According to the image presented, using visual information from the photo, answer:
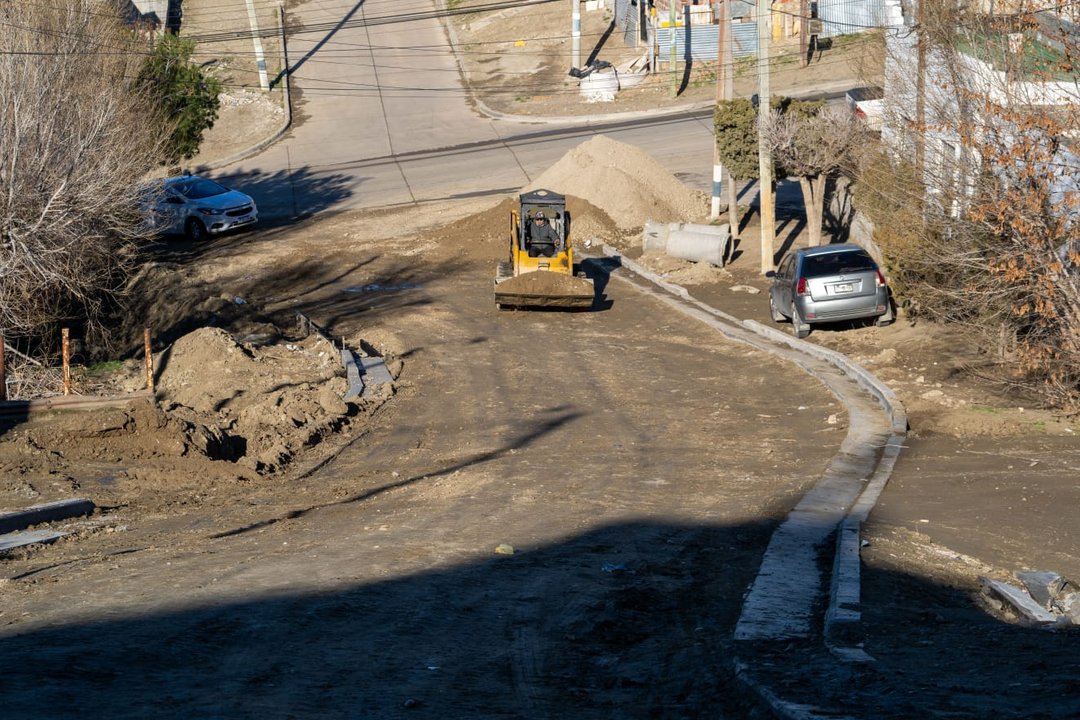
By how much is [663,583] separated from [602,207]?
2745 centimetres

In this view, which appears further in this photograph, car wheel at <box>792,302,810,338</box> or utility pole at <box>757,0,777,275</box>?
utility pole at <box>757,0,777,275</box>

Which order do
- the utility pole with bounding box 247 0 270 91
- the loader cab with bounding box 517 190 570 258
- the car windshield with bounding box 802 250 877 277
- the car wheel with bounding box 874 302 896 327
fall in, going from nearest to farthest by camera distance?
1. the car windshield with bounding box 802 250 877 277
2. the car wheel with bounding box 874 302 896 327
3. the loader cab with bounding box 517 190 570 258
4. the utility pole with bounding box 247 0 270 91

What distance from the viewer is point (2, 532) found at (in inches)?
488

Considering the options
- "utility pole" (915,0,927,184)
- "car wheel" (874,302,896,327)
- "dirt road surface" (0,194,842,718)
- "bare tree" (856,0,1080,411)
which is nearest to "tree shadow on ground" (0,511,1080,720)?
"dirt road surface" (0,194,842,718)

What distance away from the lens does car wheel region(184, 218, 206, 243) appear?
37.4 meters

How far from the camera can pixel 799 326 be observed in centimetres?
2241

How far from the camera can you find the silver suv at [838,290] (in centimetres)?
2197

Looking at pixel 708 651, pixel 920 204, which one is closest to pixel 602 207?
pixel 920 204

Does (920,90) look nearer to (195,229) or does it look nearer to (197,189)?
(195,229)

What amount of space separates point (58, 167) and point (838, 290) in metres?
14.4

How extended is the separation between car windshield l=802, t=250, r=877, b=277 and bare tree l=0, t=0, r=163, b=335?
13.3 meters

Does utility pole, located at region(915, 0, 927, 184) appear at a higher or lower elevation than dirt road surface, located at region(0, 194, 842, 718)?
higher

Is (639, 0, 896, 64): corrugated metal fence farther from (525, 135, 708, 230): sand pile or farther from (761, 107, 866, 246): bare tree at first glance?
(761, 107, 866, 246): bare tree

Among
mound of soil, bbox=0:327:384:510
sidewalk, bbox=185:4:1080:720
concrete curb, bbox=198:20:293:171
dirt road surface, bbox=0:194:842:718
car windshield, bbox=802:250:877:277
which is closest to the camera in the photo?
sidewalk, bbox=185:4:1080:720
